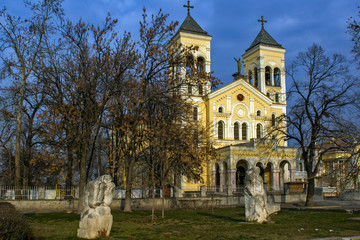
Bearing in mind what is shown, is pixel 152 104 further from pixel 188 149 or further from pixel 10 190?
pixel 10 190

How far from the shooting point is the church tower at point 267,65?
162ft

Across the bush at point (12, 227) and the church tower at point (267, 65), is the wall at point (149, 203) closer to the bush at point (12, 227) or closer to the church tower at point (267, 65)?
the bush at point (12, 227)

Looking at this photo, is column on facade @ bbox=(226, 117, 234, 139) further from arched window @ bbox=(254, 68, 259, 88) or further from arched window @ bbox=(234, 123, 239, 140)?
arched window @ bbox=(254, 68, 259, 88)

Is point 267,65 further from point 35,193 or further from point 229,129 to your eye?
point 35,193

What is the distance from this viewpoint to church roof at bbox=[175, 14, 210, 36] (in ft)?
154

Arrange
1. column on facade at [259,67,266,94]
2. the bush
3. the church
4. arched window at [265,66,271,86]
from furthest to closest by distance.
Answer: arched window at [265,66,271,86], column on facade at [259,67,266,94], the church, the bush

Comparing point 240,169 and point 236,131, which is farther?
point 236,131

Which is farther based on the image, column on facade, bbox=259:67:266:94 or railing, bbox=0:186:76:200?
column on facade, bbox=259:67:266:94

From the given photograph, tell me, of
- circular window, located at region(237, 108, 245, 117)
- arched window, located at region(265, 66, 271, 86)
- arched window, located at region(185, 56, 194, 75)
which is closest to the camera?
arched window, located at region(185, 56, 194, 75)

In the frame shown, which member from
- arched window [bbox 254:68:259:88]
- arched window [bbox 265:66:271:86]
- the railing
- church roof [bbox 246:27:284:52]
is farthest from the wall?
church roof [bbox 246:27:284:52]

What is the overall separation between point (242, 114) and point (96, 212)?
3606cm

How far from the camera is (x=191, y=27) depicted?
47.9m

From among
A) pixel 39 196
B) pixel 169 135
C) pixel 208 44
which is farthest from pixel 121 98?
pixel 208 44

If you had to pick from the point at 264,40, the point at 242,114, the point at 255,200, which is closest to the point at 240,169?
the point at 242,114
